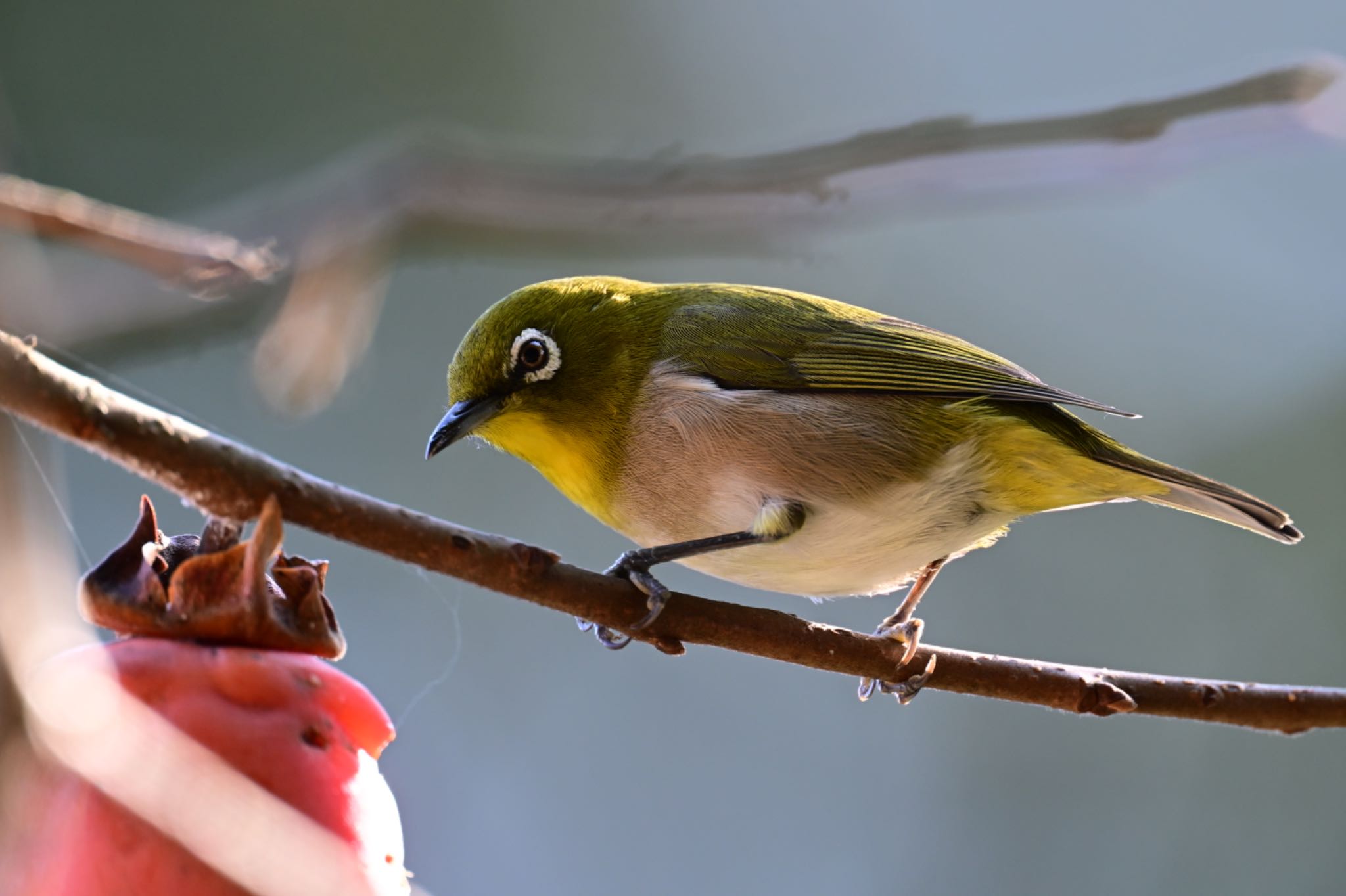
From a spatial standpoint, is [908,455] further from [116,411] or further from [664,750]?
[664,750]

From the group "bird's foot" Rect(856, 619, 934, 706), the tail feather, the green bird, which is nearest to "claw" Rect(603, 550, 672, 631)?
the green bird

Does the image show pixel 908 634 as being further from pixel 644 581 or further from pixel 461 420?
pixel 461 420

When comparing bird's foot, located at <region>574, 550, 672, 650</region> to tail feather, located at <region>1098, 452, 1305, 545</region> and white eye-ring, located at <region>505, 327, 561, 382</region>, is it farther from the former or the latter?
tail feather, located at <region>1098, 452, 1305, 545</region>

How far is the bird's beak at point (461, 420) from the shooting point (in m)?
2.81

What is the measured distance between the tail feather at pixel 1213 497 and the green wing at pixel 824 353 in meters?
0.25

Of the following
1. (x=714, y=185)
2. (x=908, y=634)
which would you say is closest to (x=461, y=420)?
(x=714, y=185)

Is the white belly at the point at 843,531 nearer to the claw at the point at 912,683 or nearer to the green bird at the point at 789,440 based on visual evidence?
the green bird at the point at 789,440

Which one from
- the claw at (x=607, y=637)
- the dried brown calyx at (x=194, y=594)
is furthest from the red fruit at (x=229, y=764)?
the claw at (x=607, y=637)

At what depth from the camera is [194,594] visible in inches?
56.1

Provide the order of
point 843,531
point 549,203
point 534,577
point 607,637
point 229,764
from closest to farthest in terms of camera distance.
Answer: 1. point 229,764
2. point 534,577
3. point 607,637
4. point 843,531
5. point 549,203

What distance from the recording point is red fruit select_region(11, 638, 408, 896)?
1269 millimetres

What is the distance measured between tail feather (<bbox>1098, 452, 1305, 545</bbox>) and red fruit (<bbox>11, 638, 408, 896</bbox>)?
2298 millimetres

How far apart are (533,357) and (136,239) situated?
1.02 metres

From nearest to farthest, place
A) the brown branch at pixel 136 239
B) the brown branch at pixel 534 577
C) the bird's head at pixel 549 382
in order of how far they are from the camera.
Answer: the brown branch at pixel 534 577
the brown branch at pixel 136 239
the bird's head at pixel 549 382
